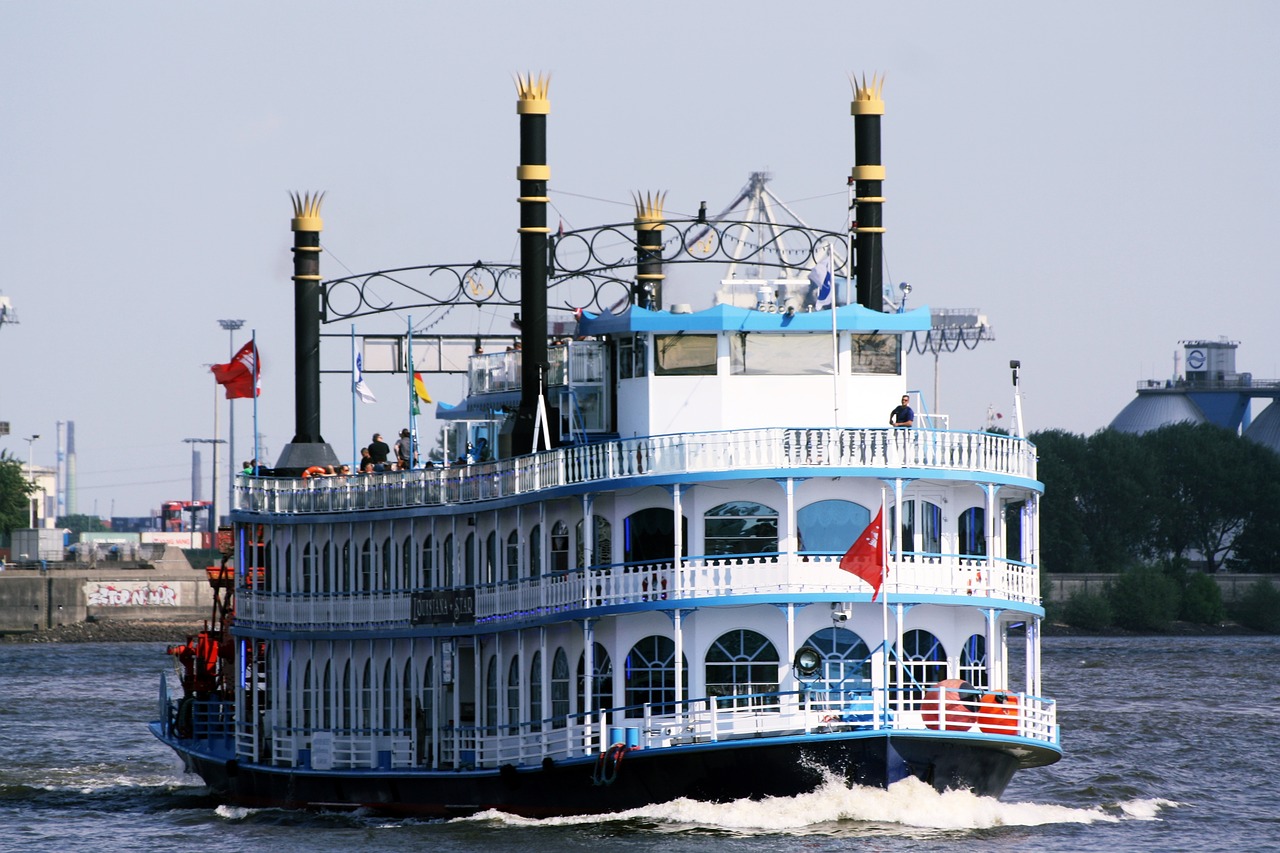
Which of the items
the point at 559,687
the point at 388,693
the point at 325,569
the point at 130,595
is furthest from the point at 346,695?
the point at 130,595

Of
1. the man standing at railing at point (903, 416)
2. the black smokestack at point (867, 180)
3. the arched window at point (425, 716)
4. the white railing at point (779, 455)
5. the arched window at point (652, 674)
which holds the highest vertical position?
the black smokestack at point (867, 180)

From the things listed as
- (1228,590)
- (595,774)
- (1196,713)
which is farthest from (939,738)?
(1228,590)

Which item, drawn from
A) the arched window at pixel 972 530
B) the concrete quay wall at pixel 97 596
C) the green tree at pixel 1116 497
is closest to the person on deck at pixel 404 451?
the arched window at pixel 972 530

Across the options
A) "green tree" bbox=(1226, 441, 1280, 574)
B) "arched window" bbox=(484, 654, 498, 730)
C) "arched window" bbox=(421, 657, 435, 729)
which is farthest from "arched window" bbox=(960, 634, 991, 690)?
"green tree" bbox=(1226, 441, 1280, 574)

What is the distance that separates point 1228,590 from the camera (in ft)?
366

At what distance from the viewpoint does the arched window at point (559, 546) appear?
34125 millimetres

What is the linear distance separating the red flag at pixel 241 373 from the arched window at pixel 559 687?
13.7 meters

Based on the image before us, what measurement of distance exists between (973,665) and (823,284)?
591 centimetres

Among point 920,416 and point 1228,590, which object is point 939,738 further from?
point 1228,590

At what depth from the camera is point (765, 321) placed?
3350 cm

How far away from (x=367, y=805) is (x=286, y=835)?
1.74 m

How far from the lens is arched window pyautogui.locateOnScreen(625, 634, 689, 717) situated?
32250 mm

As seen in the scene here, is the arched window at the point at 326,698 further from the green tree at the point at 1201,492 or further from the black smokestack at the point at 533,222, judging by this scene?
the green tree at the point at 1201,492

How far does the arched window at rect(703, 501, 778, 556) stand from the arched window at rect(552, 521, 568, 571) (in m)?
2.87
